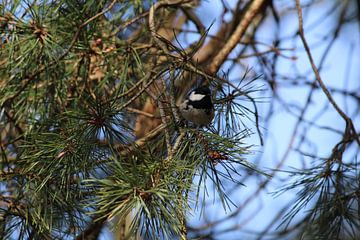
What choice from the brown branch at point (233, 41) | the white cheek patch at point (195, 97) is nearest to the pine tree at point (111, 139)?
the white cheek patch at point (195, 97)

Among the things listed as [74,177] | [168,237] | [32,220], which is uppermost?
Result: [74,177]

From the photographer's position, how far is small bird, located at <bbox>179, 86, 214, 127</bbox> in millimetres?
2115

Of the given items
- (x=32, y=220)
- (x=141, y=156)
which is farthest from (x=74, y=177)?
(x=141, y=156)

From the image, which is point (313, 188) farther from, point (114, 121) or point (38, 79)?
point (38, 79)

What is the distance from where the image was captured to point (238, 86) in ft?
6.71

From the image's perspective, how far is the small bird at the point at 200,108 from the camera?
212 cm

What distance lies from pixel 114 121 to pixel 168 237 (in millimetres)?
423

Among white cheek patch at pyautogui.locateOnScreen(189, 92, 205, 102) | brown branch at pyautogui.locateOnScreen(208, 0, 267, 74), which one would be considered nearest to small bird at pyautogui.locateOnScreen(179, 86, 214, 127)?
white cheek patch at pyautogui.locateOnScreen(189, 92, 205, 102)

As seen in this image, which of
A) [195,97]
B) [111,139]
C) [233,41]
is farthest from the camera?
[233,41]

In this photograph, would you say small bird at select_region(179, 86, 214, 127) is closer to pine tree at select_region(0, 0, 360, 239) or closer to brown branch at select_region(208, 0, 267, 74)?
pine tree at select_region(0, 0, 360, 239)

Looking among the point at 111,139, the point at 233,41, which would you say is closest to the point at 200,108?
the point at 111,139

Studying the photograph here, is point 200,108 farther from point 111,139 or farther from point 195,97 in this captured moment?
point 111,139

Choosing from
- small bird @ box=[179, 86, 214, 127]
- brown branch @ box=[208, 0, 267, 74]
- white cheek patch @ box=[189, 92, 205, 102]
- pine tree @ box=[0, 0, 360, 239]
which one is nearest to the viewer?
pine tree @ box=[0, 0, 360, 239]

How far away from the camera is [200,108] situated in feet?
7.09
